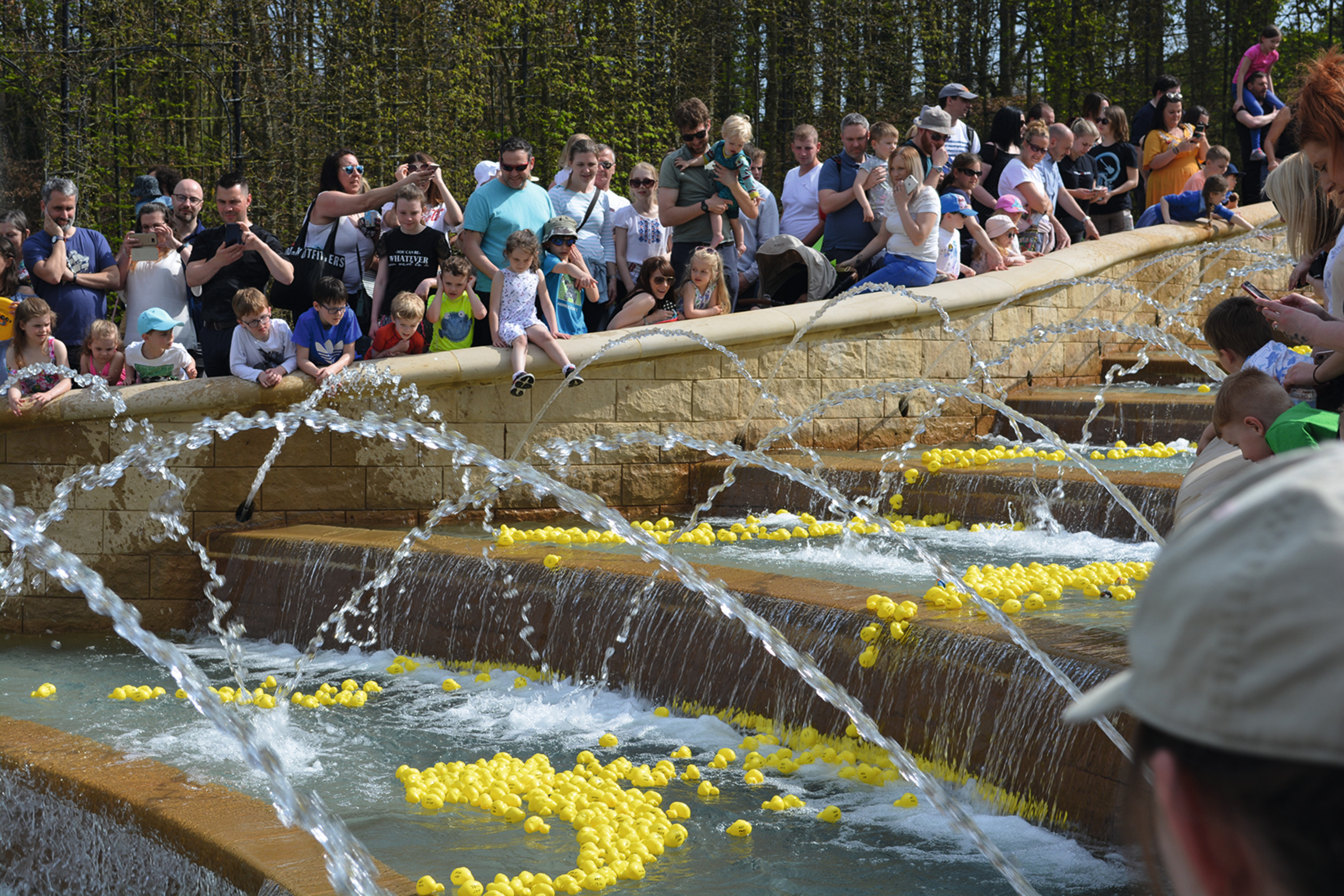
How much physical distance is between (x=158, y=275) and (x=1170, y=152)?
10.2 m

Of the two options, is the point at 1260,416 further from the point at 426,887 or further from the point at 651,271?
the point at 651,271

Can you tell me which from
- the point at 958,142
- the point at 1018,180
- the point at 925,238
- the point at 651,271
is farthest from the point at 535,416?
the point at 1018,180

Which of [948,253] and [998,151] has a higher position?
[998,151]

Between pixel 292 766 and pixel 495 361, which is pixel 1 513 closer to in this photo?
pixel 292 766

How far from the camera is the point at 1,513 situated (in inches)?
203

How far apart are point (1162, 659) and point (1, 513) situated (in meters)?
5.28

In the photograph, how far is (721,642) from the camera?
557cm

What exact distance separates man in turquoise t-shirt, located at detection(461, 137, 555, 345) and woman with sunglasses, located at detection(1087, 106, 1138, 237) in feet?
22.3

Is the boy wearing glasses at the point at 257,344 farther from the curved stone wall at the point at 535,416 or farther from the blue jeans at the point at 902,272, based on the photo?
the blue jeans at the point at 902,272

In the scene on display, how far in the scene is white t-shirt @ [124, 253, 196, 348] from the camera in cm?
893

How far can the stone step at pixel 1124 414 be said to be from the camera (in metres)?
9.63

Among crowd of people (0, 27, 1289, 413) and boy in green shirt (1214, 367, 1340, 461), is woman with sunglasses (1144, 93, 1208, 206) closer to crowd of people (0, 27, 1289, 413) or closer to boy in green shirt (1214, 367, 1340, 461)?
crowd of people (0, 27, 1289, 413)

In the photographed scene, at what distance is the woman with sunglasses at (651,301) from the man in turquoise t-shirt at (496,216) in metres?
0.86

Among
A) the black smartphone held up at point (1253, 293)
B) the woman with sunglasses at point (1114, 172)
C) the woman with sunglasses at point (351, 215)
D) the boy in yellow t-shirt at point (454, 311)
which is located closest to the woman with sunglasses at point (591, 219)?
the boy in yellow t-shirt at point (454, 311)
